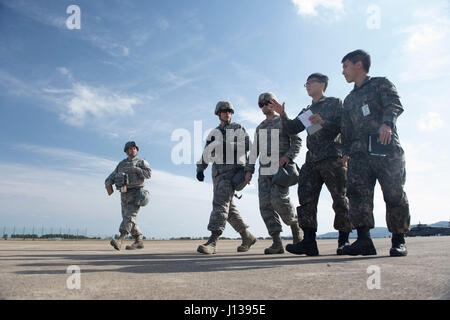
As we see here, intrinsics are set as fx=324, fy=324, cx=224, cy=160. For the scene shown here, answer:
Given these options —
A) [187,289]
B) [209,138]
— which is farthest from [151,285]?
[209,138]

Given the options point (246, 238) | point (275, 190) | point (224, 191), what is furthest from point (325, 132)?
point (246, 238)

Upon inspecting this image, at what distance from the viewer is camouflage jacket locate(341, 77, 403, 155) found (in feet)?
11.2

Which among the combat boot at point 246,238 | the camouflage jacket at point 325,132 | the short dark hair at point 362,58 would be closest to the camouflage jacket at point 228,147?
the camouflage jacket at point 325,132

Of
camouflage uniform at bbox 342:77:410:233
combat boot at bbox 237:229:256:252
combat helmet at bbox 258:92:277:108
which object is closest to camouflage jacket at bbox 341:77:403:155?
camouflage uniform at bbox 342:77:410:233

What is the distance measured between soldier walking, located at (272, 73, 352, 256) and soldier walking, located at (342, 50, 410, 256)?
18 centimetres

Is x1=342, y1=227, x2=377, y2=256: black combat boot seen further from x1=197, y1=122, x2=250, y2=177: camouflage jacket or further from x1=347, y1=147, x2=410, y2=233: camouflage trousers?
x1=197, y1=122, x2=250, y2=177: camouflage jacket

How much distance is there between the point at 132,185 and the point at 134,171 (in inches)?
11.3

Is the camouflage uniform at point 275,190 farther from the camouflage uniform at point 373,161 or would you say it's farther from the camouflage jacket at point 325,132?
the camouflage uniform at point 373,161

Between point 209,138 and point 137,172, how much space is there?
2349 mm

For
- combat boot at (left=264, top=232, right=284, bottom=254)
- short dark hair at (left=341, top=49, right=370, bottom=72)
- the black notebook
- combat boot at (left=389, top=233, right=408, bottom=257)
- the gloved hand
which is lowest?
combat boot at (left=264, top=232, right=284, bottom=254)

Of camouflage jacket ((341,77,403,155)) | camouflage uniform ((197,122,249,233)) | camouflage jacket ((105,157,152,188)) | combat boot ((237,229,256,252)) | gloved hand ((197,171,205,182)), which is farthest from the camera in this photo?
camouflage jacket ((105,157,152,188))

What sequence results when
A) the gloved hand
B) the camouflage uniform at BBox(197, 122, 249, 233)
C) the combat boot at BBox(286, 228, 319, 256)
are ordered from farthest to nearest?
the gloved hand
the camouflage uniform at BBox(197, 122, 249, 233)
the combat boot at BBox(286, 228, 319, 256)
